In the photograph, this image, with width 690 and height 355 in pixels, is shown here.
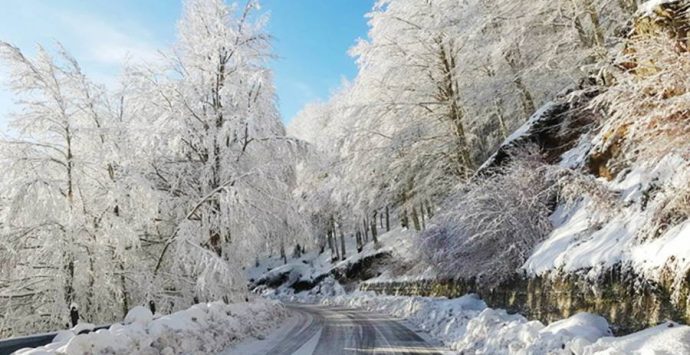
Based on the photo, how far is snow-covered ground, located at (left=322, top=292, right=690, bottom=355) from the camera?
4.32 metres

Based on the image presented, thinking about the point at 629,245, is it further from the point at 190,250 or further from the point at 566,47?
the point at 566,47

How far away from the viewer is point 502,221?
393 inches

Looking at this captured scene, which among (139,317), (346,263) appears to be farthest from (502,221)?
(346,263)

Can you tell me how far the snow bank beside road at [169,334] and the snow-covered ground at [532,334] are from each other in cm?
441

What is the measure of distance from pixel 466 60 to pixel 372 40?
357 cm

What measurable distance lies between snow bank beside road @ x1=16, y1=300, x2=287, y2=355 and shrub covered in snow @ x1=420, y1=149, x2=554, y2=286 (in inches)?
217

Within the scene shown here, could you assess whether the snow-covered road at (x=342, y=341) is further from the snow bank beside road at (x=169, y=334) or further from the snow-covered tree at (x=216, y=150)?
the snow-covered tree at (x=216, y=150)

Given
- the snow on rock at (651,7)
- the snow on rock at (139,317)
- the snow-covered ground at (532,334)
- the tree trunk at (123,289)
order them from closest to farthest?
the snow-covered ground at (532,334) → the snow on rock at (651,7) → the snow on rock at (139,317) → the tree trunk at (123,289)

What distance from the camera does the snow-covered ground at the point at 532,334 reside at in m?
4.32

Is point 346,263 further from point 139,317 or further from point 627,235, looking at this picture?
point 627,235

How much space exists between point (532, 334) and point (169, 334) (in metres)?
5.70

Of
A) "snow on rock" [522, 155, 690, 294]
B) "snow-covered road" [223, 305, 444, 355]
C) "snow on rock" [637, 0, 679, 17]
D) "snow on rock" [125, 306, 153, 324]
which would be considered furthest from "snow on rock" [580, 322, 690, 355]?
"snow on rock" [125, 306, 153, 324]

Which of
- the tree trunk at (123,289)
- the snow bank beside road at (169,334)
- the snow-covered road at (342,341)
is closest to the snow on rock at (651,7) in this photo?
the snow-covered road at (342,341)

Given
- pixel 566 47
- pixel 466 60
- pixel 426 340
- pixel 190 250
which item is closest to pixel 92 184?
pixel 190 250
